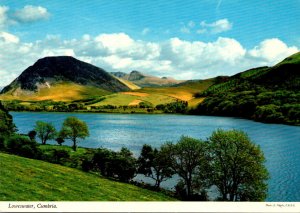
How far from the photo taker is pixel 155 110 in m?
31.8

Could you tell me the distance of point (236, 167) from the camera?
597 inches

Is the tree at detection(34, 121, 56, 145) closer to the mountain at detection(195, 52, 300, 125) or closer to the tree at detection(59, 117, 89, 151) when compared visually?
the tree at detection(59, 117, 89, 151)

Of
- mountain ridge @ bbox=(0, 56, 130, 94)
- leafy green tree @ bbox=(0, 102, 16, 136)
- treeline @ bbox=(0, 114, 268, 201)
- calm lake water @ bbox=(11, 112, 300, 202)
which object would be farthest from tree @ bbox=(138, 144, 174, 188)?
leafy green tree @ bbox=(0, 102, 16, 136)

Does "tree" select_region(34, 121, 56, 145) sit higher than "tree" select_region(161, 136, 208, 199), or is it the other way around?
"tree" select_region(34, 121, 56, 145)

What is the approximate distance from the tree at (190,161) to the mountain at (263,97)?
26.1ft

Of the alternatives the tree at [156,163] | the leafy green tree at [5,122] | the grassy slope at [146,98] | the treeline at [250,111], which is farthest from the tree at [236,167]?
the leafy green tree at [5,122]

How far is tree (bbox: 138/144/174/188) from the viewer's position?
749 inches

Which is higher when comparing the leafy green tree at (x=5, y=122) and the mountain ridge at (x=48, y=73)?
the mountain ridge at (x=48, y=73)

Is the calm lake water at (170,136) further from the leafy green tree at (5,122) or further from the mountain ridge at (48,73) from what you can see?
the mountain ridge at (48,73)

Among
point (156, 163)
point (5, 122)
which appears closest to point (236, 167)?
point (156, 163)

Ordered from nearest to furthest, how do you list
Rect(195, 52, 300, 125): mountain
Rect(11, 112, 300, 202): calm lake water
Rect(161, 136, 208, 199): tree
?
1. Rect(161, 136, 208, 199): tree
2. Rect(11, 112, 300, 202): calm lake water
3. Rect(195, 52, 300, 125): mountain

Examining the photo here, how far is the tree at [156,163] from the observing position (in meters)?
19.0

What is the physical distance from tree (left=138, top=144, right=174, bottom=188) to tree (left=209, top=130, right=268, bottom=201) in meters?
3.46

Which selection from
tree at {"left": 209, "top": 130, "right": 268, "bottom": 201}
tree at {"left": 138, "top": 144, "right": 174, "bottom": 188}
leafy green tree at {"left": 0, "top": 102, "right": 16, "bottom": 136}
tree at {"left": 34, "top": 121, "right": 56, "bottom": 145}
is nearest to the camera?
tree at {"left": 209, "top": 130, "right": 268, "bottom": 201}
